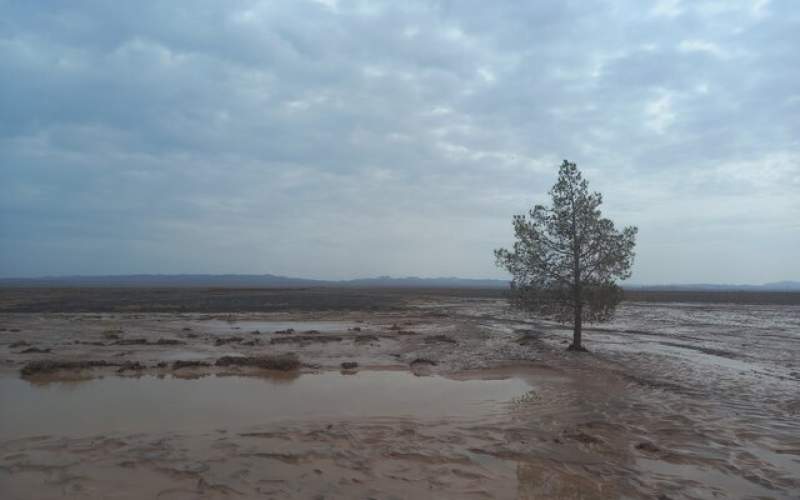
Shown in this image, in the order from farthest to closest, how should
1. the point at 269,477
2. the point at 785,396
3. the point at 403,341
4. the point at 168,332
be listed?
the point at 168,332, the point at 403,341, the point at 785,396, the point at 269,477

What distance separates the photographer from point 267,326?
33.8m

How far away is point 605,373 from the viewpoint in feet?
54.5

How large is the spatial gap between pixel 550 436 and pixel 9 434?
11.1 metres

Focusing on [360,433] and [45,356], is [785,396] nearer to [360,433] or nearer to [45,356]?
[360,433]

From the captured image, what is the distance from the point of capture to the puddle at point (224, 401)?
1023 cm

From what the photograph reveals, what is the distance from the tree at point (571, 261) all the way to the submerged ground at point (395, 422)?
2.34 metres

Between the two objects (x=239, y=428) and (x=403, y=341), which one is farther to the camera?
(x=403, y=341)

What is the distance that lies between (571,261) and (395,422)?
45.5 ft

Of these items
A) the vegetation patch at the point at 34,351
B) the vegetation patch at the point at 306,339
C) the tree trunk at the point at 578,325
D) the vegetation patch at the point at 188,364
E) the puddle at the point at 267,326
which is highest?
the tree trunk at the point at 578,325

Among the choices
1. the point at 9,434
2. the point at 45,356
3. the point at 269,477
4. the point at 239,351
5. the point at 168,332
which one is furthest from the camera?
the point at 168,332

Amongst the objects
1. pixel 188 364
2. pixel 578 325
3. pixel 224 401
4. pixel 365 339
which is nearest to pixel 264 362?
pixel 188 364

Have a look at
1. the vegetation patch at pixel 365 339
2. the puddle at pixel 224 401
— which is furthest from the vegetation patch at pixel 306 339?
the puddle at pixel 224 401

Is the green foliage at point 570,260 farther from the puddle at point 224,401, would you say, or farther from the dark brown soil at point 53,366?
the dark brown soil at point 53,366

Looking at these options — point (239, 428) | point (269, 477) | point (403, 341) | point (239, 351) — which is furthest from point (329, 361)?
point (269, 477)
